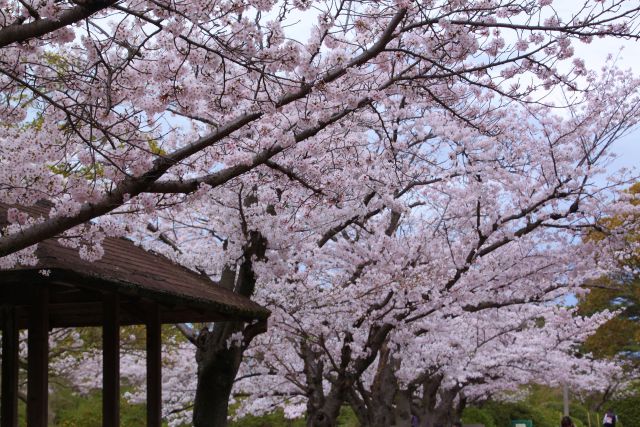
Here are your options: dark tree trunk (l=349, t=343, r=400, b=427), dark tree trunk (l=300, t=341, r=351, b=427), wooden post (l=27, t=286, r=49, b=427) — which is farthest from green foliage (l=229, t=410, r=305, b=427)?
wooden post (l=27, t=286, r=49, b=427)

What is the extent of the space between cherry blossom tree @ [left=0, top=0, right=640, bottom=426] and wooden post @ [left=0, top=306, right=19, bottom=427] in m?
1.74

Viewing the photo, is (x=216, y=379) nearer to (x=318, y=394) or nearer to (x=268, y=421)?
(x=318, y=394)

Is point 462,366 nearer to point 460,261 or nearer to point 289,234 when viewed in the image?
point 460,261

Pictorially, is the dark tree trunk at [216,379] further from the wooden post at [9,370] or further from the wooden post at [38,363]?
the wooden post at [38,363]

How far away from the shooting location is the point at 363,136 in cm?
1040

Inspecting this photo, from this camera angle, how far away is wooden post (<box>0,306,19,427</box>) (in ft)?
20.4

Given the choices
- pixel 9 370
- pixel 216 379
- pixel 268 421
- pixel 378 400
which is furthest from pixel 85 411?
pixel 9 370

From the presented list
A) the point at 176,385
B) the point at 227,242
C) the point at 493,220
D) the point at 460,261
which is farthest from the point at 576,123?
the point at 176,385

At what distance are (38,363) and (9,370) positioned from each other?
1.80 m

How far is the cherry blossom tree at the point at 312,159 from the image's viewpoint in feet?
14.3

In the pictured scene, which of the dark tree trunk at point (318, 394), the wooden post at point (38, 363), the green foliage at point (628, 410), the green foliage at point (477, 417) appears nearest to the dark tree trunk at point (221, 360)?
the dark tree trunk at point (318, 394)

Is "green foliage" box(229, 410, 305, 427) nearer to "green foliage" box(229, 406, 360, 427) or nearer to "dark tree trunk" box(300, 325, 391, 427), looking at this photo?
"green foliage" box(229, 406, 360, 427)

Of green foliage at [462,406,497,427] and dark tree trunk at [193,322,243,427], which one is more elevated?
dark tree trunk at [193,322,243,427]

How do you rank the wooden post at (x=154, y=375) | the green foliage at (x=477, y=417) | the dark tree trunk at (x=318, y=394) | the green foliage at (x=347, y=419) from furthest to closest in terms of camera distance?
the green foliage at (x=477, y=417) → the green foliage at (x=347, y=419) → the dark tree trunk at (x=318, y=394) → the wooden post at (x=154, y=375)
